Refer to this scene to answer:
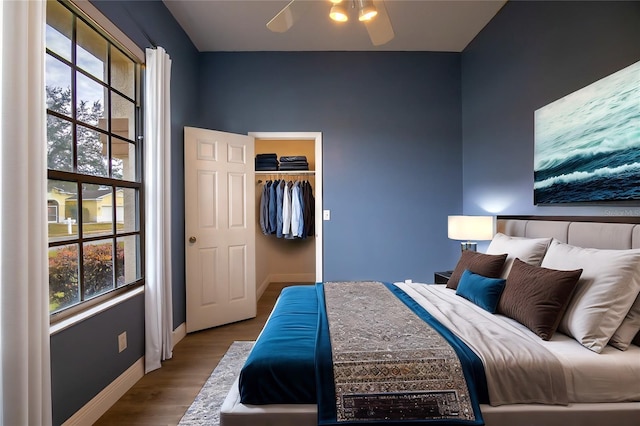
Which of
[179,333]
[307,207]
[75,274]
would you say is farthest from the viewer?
[307,207]

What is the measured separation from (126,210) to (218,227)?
102cm

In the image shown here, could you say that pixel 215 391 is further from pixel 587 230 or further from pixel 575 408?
pixel 587 230

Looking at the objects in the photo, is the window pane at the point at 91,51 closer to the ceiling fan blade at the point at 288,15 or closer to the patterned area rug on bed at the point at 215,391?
the ceiling fan blade at the point at 288,15

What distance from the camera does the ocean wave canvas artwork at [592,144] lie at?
160 centimetres

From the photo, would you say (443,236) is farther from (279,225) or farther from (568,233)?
(279,225)

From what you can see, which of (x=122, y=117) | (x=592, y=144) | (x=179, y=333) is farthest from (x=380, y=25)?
(x=179, y=333)

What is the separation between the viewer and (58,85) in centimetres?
163

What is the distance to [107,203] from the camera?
2016 mm

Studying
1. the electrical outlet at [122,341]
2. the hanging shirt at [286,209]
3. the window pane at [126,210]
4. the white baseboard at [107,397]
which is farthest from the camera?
the hanging shirt at [286,209]

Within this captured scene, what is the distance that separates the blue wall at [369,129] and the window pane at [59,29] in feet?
5.90

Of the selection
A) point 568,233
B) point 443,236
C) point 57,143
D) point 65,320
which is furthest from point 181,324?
point 568,233

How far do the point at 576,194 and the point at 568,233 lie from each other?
248 millimetres

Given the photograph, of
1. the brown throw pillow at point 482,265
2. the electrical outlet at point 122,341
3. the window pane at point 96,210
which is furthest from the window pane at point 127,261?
the brown throw pillow at point 482,265

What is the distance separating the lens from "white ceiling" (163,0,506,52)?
8.87ft
